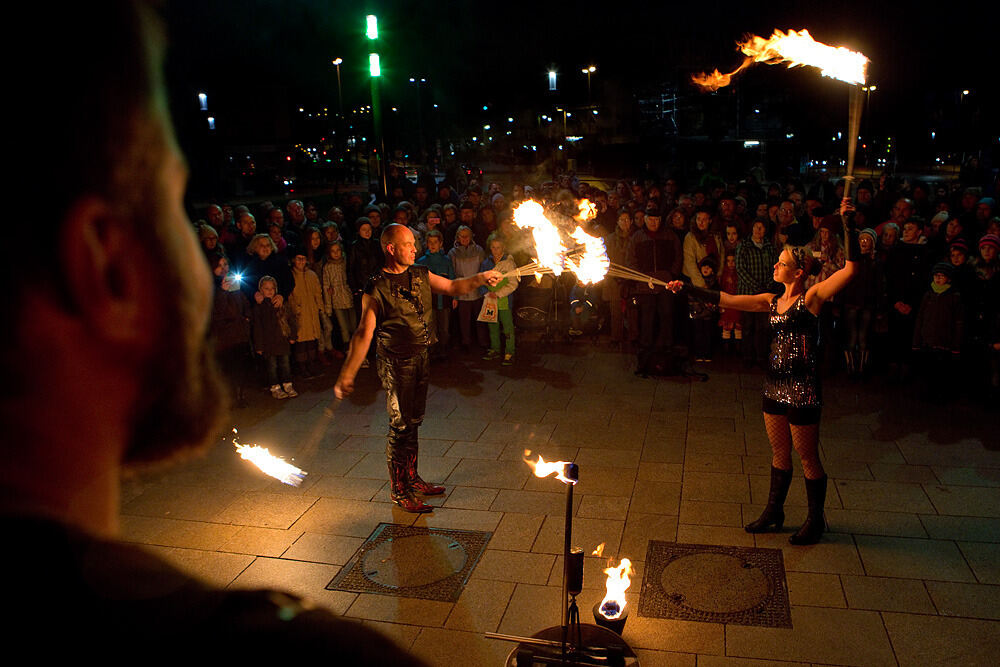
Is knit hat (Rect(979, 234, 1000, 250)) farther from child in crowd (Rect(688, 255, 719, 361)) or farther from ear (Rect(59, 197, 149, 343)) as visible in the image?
ear (Rect(59, 197, 149, 343))

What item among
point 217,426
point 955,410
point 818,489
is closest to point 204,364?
point 217,426

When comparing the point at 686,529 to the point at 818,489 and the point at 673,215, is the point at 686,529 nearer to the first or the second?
the point at 818,489

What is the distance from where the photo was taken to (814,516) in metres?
6.07

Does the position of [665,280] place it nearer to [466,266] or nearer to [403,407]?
[466,266]

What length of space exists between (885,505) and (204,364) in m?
7.11

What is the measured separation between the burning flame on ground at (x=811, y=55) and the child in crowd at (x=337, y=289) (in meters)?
6.81

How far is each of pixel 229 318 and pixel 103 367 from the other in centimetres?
987

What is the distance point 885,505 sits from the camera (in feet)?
22.1

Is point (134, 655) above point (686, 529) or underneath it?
above

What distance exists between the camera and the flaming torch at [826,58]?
5781 millimetres

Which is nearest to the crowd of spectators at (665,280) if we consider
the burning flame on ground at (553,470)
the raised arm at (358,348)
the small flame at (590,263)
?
the small flame at (590,263)

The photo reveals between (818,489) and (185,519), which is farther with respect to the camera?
(185,519)

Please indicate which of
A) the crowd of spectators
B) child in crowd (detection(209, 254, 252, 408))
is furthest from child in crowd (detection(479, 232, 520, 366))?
child in crowd (detection(209, 254, 252, 408))

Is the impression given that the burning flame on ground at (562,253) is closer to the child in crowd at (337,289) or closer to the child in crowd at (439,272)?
the child in crowd at (439,272)
